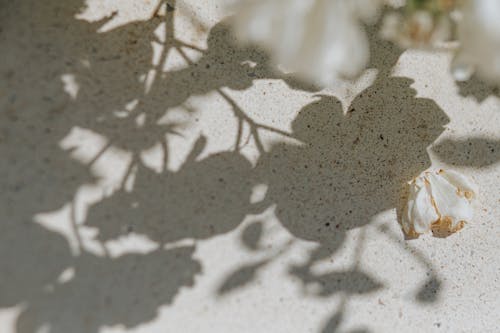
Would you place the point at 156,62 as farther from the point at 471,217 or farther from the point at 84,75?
the point at 471,217

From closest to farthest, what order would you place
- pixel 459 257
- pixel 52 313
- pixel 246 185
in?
pixel 52 313
pixel 246 185
pixel 459 257

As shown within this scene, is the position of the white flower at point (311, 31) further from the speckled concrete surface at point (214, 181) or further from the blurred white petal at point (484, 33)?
the speckled concrete surface at point (214, 181)

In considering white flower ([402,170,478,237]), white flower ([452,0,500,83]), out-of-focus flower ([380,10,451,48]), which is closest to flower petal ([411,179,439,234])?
white flower ([402,170,478,237])

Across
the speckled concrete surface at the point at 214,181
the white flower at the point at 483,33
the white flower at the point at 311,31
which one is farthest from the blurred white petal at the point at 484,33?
the speckled concrete surface at the point at 214,181

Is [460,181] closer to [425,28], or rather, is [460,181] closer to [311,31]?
[425,28]

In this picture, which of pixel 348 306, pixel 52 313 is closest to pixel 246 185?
pixel 348 306
